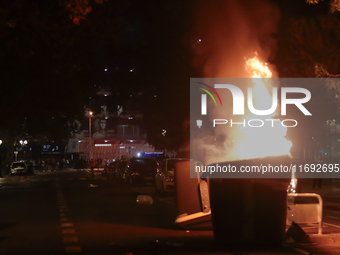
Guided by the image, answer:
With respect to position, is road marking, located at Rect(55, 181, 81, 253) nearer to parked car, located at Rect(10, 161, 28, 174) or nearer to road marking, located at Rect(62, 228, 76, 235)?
road marking, located at Rect(62, 228, 76, 235)

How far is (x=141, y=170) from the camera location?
3084 cm

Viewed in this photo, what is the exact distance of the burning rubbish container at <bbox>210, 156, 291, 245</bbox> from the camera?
8961 millimetres

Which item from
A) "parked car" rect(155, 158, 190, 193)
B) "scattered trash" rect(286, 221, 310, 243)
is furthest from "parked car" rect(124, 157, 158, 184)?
"scattered trash" rect(286, 221, 310, 243)

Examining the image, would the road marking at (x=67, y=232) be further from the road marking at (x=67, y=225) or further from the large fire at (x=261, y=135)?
the large fire at (x=261, y=135)

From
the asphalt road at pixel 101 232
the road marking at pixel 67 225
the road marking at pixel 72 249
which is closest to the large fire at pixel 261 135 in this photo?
the asphalt road at pixel 101 232

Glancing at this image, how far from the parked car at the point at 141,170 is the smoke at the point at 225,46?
337 centimetres

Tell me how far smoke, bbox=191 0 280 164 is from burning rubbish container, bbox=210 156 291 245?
46.1ft

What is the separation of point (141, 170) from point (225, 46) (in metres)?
9.20

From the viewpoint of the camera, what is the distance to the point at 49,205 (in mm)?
18438

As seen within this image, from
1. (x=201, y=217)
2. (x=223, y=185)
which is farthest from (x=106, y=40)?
(x=223, y=185)

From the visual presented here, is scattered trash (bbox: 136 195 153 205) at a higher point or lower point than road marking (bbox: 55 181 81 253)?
higher

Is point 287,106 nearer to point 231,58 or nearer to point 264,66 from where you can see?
point 231,58

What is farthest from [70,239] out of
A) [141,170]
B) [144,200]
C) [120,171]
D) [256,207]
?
[120,171]

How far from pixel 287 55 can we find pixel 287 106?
7.97 meters
